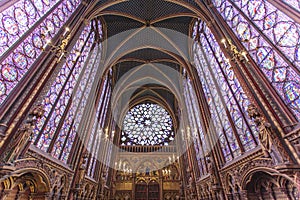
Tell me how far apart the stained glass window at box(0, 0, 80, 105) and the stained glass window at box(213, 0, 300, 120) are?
332 inches

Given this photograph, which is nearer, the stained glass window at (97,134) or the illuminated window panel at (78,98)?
the illuminated window panel at (78,98)

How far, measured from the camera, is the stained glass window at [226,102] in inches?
317

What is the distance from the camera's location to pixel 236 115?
8.71m

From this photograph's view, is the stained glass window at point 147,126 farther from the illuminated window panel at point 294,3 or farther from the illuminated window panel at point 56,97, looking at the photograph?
the illuminated window panel at point 294,3

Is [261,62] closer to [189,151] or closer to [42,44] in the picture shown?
[42,44]

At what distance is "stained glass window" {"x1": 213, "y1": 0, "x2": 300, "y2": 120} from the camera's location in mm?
5543

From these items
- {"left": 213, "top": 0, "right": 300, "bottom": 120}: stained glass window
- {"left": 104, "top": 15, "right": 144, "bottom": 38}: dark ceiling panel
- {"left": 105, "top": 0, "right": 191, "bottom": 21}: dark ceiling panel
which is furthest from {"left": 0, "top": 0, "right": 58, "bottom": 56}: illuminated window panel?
{"left": 213, "top": 0, "right": 300, "bottom": 120}: stained glass window

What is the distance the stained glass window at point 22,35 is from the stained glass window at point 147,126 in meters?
16.1

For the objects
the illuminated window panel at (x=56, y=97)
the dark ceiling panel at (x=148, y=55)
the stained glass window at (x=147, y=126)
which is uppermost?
the dark ceiling panel at (x=148, y=55)

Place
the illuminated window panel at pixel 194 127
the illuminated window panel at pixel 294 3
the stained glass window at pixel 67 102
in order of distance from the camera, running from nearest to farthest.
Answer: the illuminated window panel at pixel 294 3 < the stained glass window at pixel 67 102 < the illuminated window panel at pixel 194 127

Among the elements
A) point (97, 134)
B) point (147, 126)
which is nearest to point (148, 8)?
point (97, 134)

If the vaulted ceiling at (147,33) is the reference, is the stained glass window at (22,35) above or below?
below

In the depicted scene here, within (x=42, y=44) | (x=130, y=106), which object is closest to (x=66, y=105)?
(x=42, y=44)

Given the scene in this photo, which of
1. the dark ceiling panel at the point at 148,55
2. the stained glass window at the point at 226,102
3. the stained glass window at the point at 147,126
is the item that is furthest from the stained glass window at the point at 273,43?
the stained glass window at the point at 147,126
